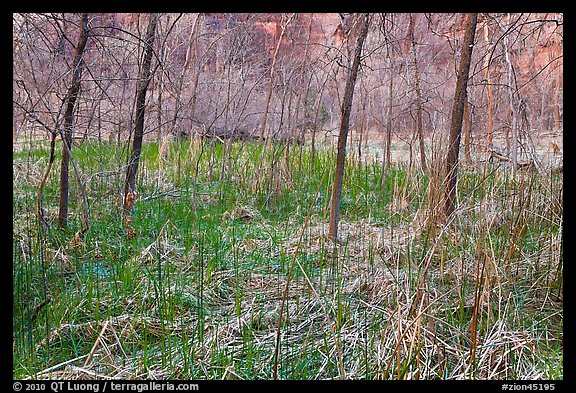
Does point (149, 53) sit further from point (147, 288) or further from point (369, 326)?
point (369, 326)

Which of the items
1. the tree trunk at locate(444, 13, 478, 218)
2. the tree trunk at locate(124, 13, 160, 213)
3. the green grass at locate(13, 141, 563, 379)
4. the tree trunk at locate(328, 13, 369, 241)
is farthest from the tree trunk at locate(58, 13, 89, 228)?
the tree trunk at locate(444, 13, 478, 218)

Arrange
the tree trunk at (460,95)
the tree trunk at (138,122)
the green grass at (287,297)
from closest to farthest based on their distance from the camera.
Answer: the green grass at (287,297) < the tree trunk at (460,95) < the tree trunk at (138,122)

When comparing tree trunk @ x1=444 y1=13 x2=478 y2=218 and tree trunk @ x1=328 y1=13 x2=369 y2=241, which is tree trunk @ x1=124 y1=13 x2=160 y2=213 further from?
tree trunk @ x1=444 y1=13 x2=478 y2=218

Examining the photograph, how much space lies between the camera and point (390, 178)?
17.9 feet

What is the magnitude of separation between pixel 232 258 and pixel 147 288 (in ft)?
2.44

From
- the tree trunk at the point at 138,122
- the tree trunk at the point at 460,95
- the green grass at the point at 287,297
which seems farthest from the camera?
the tree trunk at the point at 138,122

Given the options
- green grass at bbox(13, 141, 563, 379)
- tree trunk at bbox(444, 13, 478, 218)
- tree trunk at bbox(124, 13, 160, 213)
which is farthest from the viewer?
tree trunk at bbox(124, 13, 160, 213)

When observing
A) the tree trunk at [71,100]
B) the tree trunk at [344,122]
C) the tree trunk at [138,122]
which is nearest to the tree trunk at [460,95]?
the tree trunk at [344,122]

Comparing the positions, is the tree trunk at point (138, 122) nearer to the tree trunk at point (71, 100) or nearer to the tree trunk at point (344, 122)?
the tree trunk at point (71, 100)

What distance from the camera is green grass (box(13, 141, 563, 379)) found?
2188 mm

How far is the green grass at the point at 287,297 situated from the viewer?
2.19m

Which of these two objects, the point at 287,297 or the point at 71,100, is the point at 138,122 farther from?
the point at 287,297
